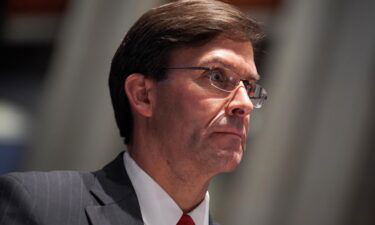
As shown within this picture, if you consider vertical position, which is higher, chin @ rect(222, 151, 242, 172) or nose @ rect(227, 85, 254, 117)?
nose @ rect(227, 85, 254, 117)

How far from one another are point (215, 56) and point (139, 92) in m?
0.25

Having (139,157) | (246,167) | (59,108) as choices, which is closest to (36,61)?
(59,108)

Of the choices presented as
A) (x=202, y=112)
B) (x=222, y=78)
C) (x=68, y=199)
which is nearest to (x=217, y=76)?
(x=222, y=78)

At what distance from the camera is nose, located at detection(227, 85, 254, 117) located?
5.34 ft

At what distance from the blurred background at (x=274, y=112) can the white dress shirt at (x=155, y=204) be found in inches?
83.2

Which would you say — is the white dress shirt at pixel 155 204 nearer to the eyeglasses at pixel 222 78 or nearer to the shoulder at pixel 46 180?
the shoulder at pixel 46 180

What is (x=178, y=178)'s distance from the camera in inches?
64.7

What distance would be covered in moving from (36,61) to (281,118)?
2113 mm

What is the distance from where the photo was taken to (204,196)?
1704mm

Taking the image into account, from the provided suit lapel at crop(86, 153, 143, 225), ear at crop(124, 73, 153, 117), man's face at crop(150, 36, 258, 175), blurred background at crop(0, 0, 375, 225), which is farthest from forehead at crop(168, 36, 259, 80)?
blurred background at crop(0, 0, 375, 225)

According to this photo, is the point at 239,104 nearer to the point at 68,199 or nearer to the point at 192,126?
the point at 192,126

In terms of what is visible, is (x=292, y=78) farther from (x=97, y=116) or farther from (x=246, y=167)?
(x=97, y=116)

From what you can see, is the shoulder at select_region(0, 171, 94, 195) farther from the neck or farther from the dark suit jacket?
the neck

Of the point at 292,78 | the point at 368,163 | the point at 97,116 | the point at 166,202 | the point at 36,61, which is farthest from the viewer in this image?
the point at 36,61
